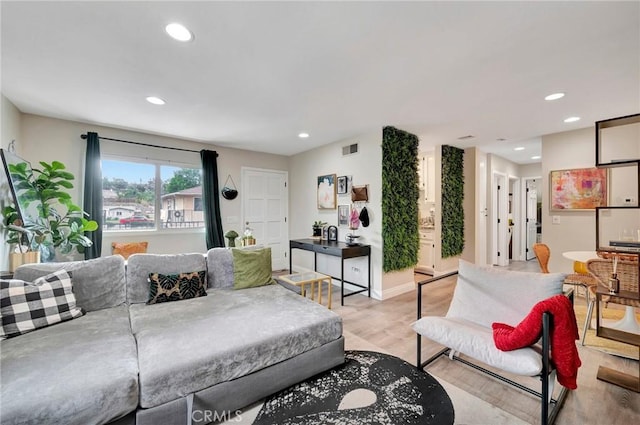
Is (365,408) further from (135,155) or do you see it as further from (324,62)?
(135,155)

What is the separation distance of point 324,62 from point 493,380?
280cm

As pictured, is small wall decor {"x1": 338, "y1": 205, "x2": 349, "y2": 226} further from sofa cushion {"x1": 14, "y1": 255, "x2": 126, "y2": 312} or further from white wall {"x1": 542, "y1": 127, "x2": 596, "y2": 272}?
white wall {"x1": 542, "y1": 127, "x2": 596, "y2": 272}

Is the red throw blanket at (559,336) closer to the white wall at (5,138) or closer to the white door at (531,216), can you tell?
the white wall at (5,138)

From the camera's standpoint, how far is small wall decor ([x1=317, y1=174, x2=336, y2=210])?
479 cm

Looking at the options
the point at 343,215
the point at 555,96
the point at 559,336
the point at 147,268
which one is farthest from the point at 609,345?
the point at 147,268

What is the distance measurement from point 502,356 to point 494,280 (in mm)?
720

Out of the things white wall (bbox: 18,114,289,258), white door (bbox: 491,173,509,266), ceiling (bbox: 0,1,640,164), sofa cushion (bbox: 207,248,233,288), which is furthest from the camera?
white door (bbox: 491,173,509,266)

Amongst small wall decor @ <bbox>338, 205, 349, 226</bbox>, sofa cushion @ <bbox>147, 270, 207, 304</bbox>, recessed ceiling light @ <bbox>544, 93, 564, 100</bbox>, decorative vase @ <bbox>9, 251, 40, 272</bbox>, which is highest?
recessed ceiling light @ <bbox>544, 93, 564, 100</bbox>

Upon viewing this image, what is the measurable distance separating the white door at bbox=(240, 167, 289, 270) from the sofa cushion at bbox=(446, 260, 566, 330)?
393cm

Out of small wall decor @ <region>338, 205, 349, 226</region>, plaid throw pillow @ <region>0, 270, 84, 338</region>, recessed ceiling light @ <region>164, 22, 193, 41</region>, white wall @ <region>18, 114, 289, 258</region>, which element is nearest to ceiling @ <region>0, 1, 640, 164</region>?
recessed ceiling light @ <region>164, 22, 193, 41</region>

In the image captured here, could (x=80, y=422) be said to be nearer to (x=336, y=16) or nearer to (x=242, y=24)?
(x=242, y=24)

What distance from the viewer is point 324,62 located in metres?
2.16

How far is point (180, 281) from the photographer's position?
2588mm

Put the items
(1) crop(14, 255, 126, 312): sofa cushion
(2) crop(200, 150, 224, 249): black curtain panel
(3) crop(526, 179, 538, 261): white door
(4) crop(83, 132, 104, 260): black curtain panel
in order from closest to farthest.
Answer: (1) crop(14, 255, 126, 312): sofa cushion, (4) crop(83, 132, 104, 260): black curtain panel, (2) crop(200, 150, 224, 249): black curtain panel, (3) crop(526, 179, 538, 261): white door
